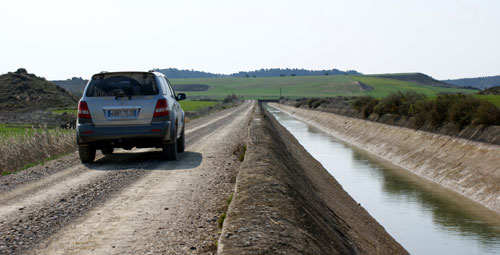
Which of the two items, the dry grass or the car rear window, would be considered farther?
the dry grass

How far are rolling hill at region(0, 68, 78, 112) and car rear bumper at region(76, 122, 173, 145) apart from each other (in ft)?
144

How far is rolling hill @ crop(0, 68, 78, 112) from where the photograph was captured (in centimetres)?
5581

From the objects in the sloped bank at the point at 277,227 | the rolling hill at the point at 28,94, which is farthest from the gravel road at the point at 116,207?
the rolling hill at the point at 28,94

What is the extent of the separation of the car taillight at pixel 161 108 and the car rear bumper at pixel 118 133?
0.26 meters

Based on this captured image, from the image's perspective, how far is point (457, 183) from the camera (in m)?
17.4

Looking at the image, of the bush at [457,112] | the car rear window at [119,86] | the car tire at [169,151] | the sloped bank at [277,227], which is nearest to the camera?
the sloped bank at [277,227]

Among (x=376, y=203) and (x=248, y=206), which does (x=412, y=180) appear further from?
(x=248, y=206)

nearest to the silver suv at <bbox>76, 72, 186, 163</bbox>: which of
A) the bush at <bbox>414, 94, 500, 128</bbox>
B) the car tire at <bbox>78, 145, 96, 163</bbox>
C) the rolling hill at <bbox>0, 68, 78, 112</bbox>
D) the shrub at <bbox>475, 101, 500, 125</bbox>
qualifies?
the car tire at <bbox>78, 145, 96, 163</bbox>

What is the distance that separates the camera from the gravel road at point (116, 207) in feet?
19.1

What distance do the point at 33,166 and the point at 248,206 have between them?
9.03 meters

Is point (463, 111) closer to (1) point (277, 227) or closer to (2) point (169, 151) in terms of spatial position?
(2) point (169, 151)

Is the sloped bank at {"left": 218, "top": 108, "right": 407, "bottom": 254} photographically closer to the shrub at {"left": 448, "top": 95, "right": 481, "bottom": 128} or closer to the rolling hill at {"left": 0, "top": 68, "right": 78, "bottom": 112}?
the shrub at {"left": 448, "top": 95, "right": 481, "bottom": 128}

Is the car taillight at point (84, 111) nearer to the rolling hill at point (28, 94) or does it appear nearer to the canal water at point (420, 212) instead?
the canal water at point (420, 212)

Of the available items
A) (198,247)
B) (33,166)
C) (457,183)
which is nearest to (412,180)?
(457,183)
